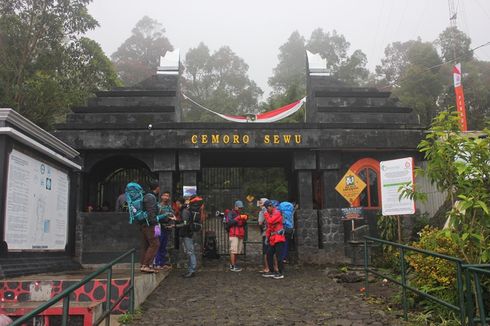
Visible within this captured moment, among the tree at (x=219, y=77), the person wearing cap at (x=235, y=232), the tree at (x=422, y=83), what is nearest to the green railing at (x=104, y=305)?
the person wearing cap at (x=235, y=232)

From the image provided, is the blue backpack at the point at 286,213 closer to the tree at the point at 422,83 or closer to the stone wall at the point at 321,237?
the stone wall at the point at 321,237

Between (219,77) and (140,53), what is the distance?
10.5 meters

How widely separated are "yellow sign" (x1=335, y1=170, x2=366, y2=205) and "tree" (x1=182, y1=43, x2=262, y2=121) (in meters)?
30.1

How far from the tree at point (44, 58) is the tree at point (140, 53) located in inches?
970

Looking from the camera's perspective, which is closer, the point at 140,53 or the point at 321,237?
the point at 321,237

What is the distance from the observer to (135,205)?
8.38 metres

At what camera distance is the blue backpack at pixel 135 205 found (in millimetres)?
8320

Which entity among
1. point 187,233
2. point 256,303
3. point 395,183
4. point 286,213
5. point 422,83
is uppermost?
point 422,83

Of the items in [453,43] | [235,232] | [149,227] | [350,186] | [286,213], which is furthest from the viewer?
[453,43]

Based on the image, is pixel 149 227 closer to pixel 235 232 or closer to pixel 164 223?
pixel 164 223

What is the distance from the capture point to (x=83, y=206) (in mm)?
13367

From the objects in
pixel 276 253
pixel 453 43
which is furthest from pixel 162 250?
pixel 453 43

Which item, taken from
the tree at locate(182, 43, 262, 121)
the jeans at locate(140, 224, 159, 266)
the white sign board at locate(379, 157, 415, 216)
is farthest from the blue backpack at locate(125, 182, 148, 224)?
the tree at locate(182, 43, 262, 121)

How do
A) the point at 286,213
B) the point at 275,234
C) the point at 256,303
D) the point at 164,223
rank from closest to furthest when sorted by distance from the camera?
the point at 256,303
the point at 164,223
the point at 275,234
the point at 286,213
